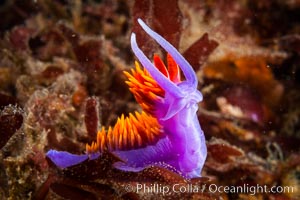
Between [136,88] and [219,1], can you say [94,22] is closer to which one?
[219,1]

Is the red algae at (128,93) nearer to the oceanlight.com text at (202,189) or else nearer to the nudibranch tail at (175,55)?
the oceanlight.com text at (202,189)

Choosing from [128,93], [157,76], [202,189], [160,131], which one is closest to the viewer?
[157,76]

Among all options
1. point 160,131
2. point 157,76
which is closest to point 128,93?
point 160,131

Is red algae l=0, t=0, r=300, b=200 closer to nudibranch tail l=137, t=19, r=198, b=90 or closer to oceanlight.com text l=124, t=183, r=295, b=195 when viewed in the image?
oceanlight.com text l=124, t=183, r=295, b=195

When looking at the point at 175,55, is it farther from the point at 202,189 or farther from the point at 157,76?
the point at 202,189

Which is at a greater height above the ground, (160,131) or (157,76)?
(157,76)

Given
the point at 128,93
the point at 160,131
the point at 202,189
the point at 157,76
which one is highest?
the point at 128,93

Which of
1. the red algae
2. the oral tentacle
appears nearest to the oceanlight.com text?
the red algae

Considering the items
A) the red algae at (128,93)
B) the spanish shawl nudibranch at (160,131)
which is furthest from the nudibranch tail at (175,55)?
the red algae at (128,93)
